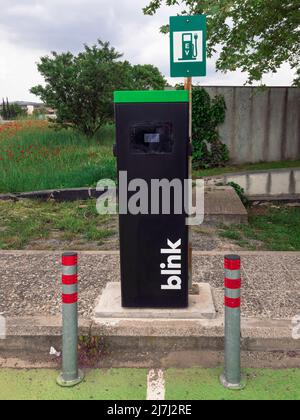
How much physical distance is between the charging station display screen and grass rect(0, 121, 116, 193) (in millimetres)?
5947

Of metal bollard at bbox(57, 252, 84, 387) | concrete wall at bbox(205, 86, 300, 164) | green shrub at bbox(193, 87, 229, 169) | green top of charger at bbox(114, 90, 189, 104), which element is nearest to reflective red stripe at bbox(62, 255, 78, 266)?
metal bollard at bbox(57, 252, 84, 387)

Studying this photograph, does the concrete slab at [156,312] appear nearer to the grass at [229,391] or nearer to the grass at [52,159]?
the grass at [229,391]

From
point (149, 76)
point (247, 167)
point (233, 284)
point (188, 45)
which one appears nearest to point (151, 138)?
point (188, 45)

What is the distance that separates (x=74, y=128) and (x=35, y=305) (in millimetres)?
11796

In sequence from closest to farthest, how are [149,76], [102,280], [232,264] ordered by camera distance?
[232,264] < [102,280] < [149,76]

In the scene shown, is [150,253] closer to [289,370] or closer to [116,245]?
[289,370]

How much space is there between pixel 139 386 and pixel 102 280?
1.68 metres

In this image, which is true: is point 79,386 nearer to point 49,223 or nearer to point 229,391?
point 229,391

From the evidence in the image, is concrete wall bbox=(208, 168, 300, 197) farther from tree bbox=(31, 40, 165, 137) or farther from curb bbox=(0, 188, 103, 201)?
tree bbox=(31, 40, 165, 137)

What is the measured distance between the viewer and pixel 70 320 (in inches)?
113

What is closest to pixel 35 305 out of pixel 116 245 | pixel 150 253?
pixel 150 253

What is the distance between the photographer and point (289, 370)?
10.2ft

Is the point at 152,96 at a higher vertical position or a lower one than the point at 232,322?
higher

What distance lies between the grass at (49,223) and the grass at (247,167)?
3424 mm
